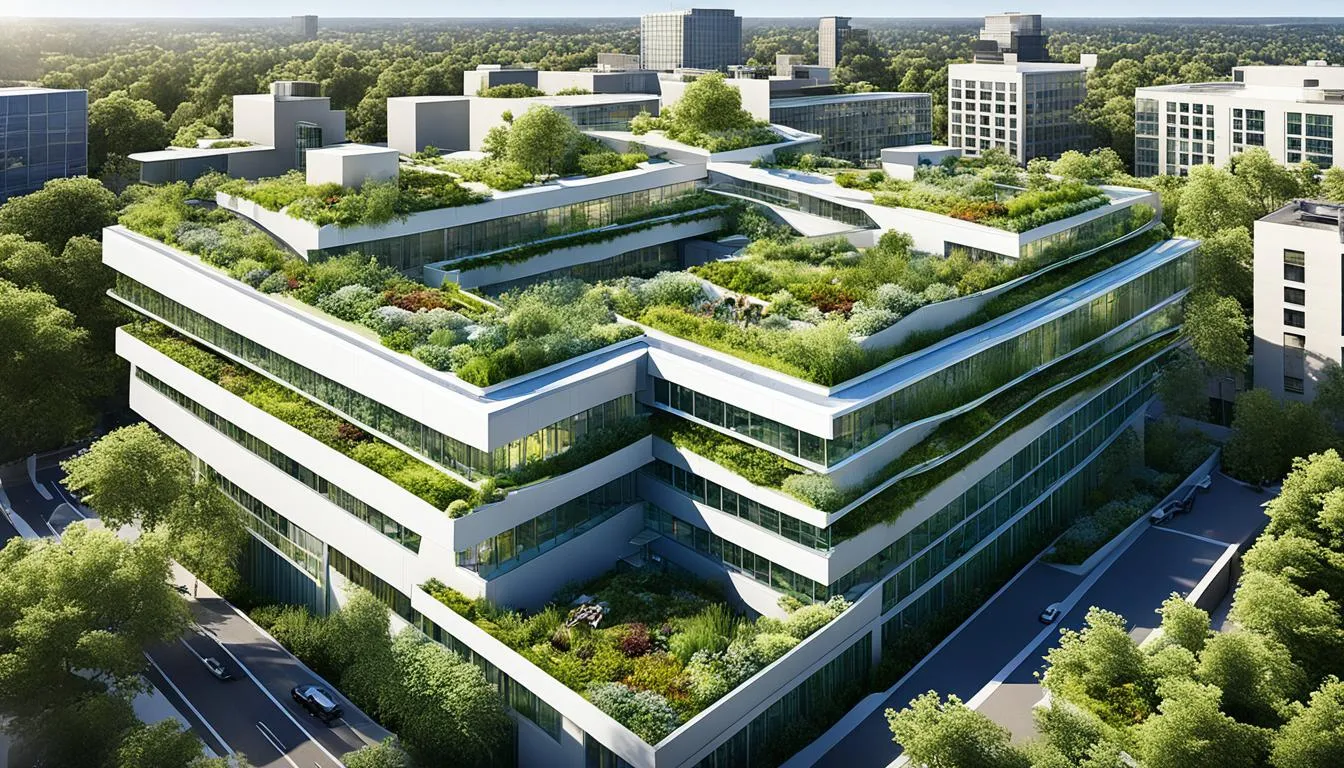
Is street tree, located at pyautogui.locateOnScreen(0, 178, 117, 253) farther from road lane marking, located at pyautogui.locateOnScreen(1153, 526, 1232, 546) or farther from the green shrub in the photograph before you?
road lane marking, located at pyautogui.locateOnScreen(1153, 526, 1232, 546)

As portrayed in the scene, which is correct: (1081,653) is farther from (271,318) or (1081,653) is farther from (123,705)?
(271,318)

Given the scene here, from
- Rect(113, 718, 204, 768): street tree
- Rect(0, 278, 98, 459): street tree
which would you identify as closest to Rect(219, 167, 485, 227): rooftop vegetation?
Rect(0, 278, 98, 459): street tree

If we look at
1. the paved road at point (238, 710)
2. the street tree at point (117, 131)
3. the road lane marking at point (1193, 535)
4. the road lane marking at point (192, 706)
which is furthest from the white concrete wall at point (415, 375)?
the street tree at point (117, 131)

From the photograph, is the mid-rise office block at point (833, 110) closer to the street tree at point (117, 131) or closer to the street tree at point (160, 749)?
the street tree at point (117, 131)

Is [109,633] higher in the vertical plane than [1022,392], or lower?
lower

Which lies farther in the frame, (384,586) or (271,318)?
(271,318)

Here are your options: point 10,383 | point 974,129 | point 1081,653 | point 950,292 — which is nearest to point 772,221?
point 950,292

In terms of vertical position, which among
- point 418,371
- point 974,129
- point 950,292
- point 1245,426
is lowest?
point 1245,426
